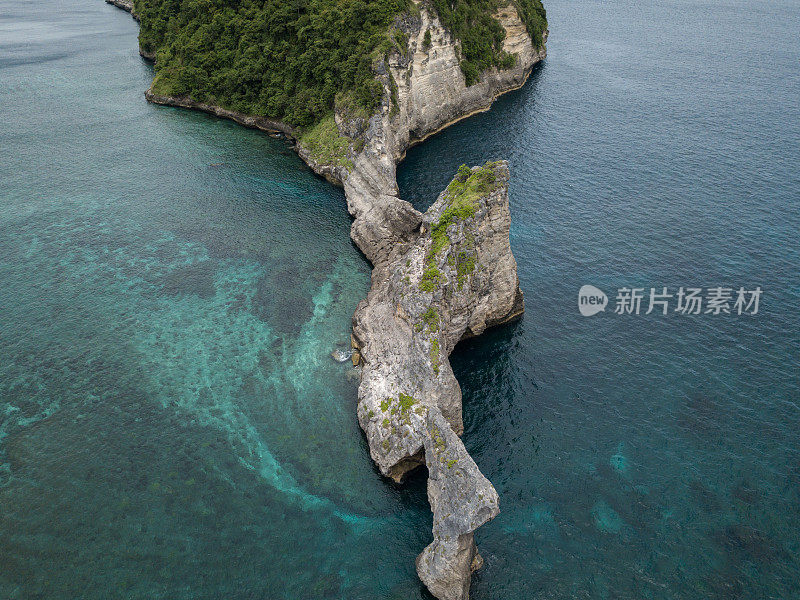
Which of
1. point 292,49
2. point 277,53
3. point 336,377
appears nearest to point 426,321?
point 336,377

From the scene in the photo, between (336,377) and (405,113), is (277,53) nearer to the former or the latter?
(405,113)

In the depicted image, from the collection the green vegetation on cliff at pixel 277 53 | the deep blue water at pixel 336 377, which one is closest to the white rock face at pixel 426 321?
the deep blue water at pixel 336 377

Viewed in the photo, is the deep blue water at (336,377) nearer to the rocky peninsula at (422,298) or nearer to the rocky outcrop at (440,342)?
the rocky outcrop at (440,342)

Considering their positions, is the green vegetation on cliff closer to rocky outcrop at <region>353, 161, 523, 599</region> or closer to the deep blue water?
the deep blue water

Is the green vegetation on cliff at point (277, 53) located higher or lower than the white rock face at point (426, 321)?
higher

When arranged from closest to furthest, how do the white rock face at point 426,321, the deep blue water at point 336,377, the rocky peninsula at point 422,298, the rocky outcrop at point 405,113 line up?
the white rock face at point 426,321
the rocky peninsula at point 422,298
the deep blue water at point 336,377
the rocky outcrop at point 405,113

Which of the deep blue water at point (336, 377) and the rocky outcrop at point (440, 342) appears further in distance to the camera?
the deep blue water at point (336, 377)

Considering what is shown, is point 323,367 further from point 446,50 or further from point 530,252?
point 446,50
